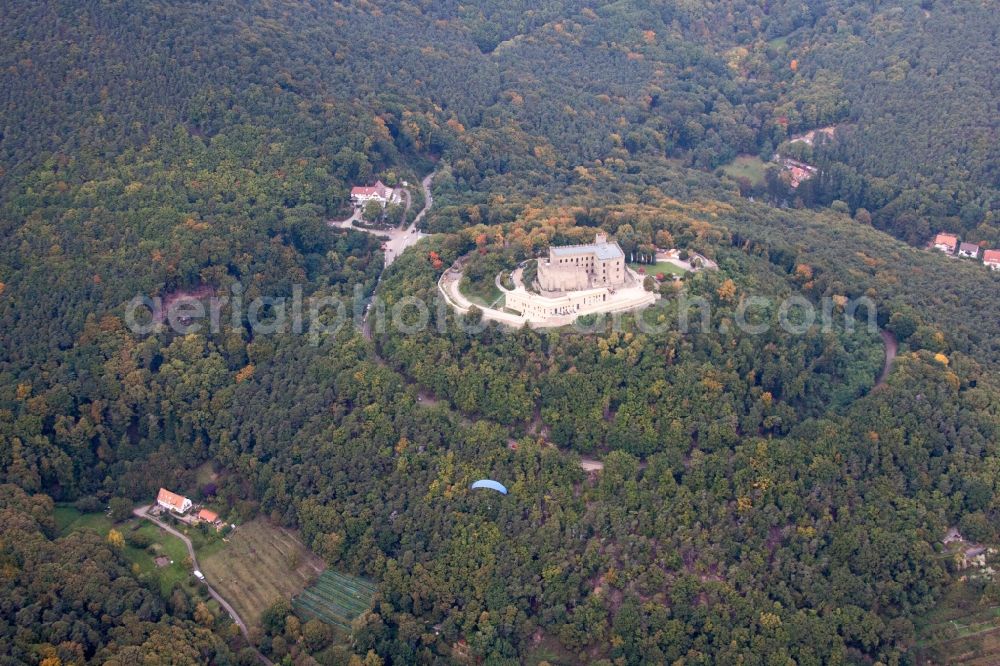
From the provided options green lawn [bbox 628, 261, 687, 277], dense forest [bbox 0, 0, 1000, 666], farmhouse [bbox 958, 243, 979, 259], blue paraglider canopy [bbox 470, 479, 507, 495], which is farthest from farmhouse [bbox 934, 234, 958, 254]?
blue paraglider canopy [bbox 470, 479, 507, 495]

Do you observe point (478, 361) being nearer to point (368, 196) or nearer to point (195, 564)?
point (195, 564)

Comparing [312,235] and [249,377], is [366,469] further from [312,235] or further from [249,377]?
[312,235]

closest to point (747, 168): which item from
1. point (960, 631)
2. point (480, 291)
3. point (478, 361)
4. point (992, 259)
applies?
point (992, 259)

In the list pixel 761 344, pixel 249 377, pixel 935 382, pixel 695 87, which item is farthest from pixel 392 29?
pixel 935 382

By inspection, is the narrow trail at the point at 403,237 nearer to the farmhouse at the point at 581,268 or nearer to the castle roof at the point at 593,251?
the farmhouse at the point at 581,268

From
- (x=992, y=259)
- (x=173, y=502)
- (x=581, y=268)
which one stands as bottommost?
(x=173, y=502)

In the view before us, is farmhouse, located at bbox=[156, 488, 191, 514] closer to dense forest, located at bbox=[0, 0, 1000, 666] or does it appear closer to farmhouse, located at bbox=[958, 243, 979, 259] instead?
dense forest, located at bbox=[0, 0, 1000, 666]
